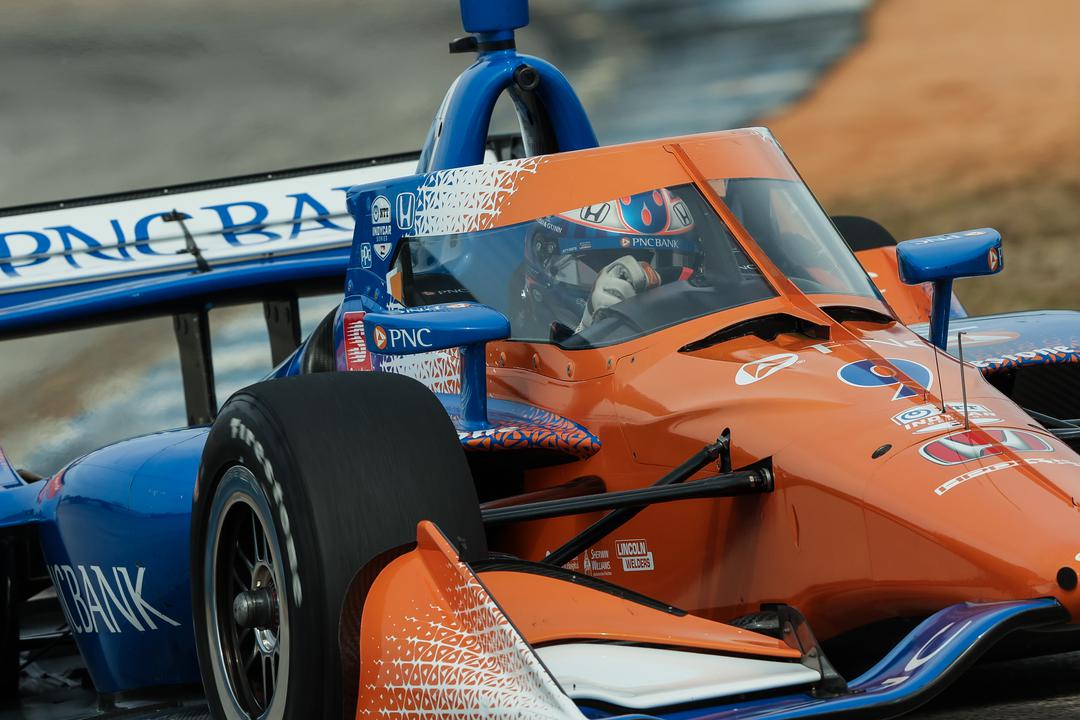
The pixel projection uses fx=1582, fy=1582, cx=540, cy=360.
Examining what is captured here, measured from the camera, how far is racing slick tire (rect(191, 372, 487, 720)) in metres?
2.78

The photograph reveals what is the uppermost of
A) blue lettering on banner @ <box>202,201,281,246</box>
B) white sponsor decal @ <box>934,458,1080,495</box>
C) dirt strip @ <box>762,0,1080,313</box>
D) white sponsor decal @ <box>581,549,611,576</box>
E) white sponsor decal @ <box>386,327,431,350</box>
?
white sponsor decal @ <box>386,327,431,350</box>

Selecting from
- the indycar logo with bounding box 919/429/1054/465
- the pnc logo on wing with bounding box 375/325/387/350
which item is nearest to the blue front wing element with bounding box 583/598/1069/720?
the indycar logo with bounding box 919/429/1054/465

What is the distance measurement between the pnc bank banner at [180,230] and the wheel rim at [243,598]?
111 inches

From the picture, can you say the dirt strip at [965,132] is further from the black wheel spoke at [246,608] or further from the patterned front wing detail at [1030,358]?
the black wheel spoke at [246,608]

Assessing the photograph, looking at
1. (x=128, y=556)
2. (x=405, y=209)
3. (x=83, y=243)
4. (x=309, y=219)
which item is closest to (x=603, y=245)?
(x=405, y=209)

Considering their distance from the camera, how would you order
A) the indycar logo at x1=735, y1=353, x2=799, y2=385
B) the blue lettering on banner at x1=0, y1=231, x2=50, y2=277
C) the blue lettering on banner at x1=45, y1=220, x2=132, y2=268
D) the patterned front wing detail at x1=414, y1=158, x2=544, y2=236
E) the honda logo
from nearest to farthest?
the indycar logo at x1=735, y1=353, x2=799, y2=385 → the patterned front wing detail at x1=414, y1=158, x2=544, y2=236 → the honda logo → the blue lettering on banner at x1=0, y1=231, x2=50, y2=277 → the blue lettering on banner at x1=45, y1=220, x2=132, y2=268

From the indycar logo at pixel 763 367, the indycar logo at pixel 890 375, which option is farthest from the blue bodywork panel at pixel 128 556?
the indycar logo at pixel 890 375

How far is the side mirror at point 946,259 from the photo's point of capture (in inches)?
141

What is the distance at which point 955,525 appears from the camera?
9.14 feet

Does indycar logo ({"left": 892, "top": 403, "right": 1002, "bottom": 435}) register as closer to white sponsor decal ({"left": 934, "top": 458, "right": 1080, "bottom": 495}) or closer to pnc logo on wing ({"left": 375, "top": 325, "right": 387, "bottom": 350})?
white sponsor decal ({"left": 934, "top": 458, "right": 1080, "bottom": 495})

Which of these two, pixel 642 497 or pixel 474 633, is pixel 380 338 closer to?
pixel 642 497

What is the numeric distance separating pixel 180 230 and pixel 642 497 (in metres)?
3.58

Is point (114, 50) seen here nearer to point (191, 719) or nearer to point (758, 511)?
point (191, 719)

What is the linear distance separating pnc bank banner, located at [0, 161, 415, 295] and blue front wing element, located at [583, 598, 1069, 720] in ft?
12.2
